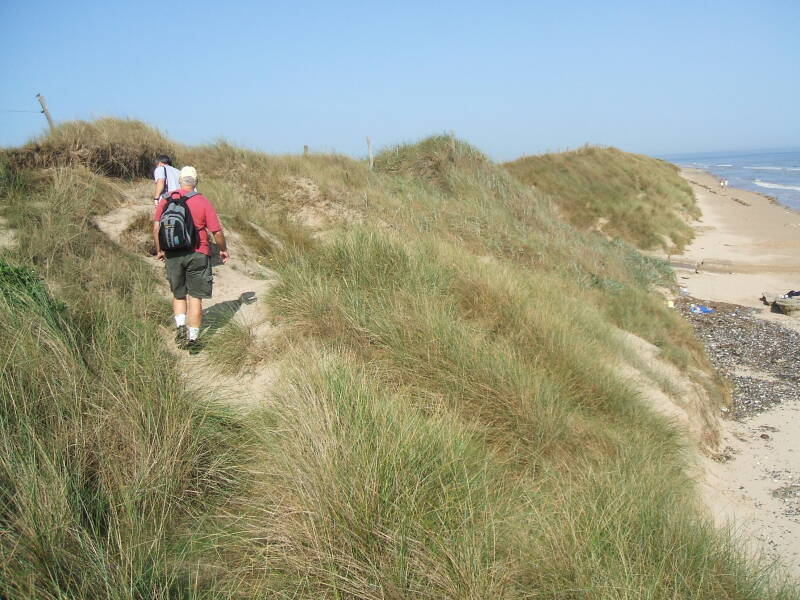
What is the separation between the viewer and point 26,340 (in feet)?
10.4

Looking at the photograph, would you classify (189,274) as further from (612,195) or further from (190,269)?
(612,195)

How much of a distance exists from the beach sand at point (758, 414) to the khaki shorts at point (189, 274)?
4.62 meters

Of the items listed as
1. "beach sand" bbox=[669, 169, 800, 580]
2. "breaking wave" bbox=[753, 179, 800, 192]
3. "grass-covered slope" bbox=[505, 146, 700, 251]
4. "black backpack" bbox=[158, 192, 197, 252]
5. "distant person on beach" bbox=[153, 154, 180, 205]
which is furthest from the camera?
"breaking wave" bbox=[753, 179, 800, 192]

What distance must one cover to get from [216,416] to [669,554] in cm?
265

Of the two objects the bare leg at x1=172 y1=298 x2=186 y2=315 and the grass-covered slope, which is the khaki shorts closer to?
the bare leg at x1=172 y1=298 x2=186 y2=315

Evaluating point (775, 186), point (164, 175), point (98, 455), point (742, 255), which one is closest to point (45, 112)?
point (164, 175)

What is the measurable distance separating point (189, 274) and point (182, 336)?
0.59 metres

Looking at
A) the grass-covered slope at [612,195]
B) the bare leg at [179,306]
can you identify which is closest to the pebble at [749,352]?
the bare leg at [179,306]

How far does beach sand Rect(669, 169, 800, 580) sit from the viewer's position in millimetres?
5562

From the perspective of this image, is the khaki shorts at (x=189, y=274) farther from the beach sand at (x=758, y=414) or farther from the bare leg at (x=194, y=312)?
the beach sand at (x=758, y=414)

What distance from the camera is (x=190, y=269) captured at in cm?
505

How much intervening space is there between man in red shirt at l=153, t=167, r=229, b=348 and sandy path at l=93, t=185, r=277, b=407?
21 cm

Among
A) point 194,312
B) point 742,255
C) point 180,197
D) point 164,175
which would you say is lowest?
point 742,255

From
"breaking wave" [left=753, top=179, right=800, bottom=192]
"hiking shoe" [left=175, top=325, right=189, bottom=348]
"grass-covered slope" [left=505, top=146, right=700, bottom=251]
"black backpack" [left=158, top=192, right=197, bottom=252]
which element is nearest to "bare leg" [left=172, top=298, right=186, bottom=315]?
"hiking shoe" [left=175, top=325, right=189, bottom=348]
